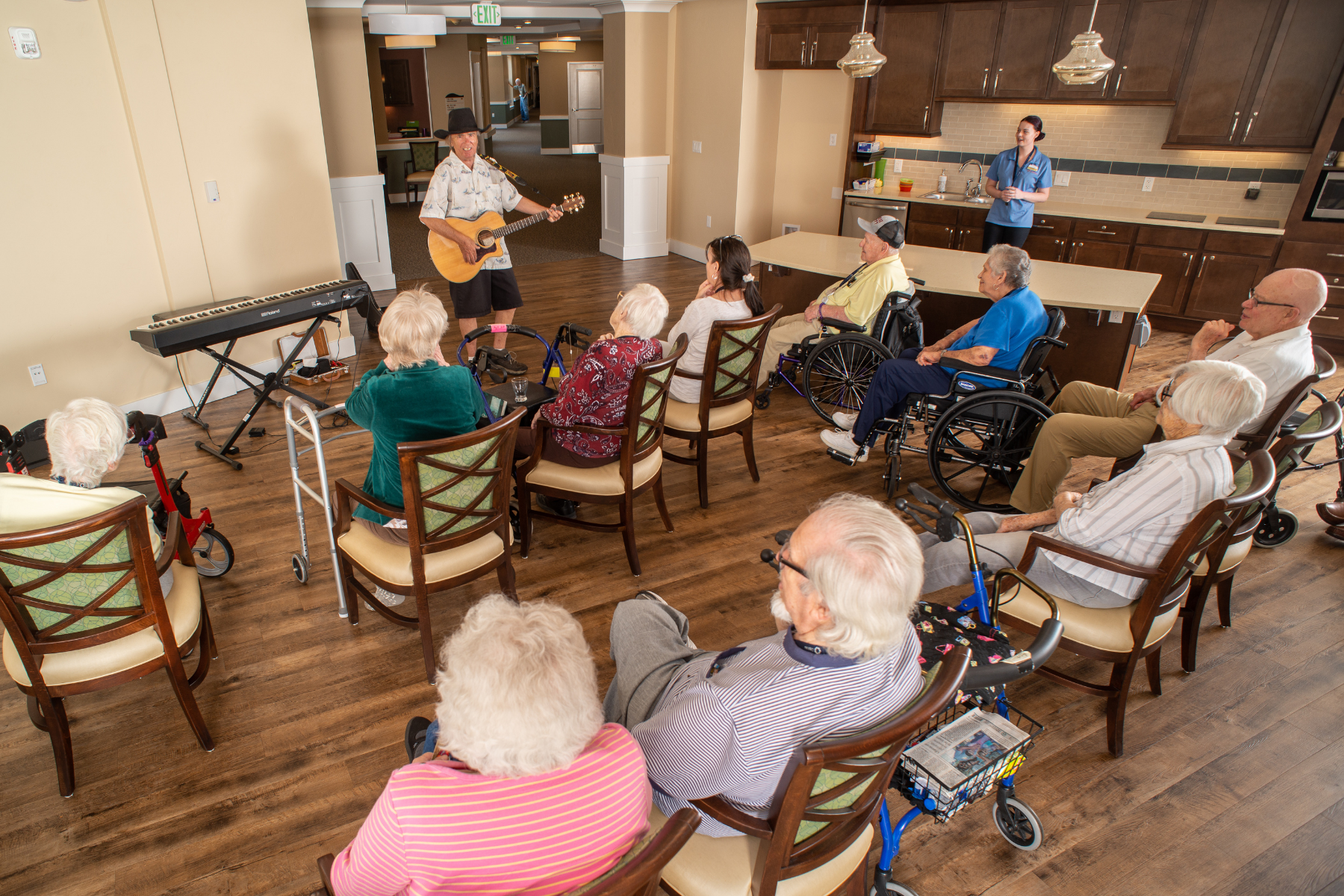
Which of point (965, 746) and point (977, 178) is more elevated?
point (977, 178)

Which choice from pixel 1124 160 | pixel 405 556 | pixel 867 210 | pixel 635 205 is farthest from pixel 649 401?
pixel 1124 160

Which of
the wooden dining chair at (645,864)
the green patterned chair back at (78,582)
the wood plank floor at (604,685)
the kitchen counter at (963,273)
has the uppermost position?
the kitchen counter at (963,273)

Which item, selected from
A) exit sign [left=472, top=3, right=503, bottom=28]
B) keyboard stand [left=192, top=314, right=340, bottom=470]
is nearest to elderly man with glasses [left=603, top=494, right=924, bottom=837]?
keyboard stand [left=192, top=314, right=340, bottom=470]

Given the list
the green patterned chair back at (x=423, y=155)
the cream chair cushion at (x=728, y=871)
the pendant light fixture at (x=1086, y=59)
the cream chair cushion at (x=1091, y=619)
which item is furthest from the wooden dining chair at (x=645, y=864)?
the green patterned chair back at (x=423, y=155)

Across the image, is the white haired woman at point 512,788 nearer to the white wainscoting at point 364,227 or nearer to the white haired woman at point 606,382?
the white haired woman at point 606,382

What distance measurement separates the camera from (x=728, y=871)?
1.49 m

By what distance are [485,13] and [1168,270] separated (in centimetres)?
635

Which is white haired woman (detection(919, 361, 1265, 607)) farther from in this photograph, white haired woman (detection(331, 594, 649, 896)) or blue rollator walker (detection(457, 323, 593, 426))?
blue rollator walker (detection(457, 323, 593, 426))

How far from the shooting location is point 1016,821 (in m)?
2.07

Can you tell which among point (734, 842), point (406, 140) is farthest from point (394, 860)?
point (406, 140)

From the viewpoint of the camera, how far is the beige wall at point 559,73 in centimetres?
1757

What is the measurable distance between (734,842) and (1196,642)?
6.77 feet

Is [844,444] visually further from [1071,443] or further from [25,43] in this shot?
[25,43]

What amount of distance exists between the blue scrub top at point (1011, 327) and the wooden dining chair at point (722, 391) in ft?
3.10
